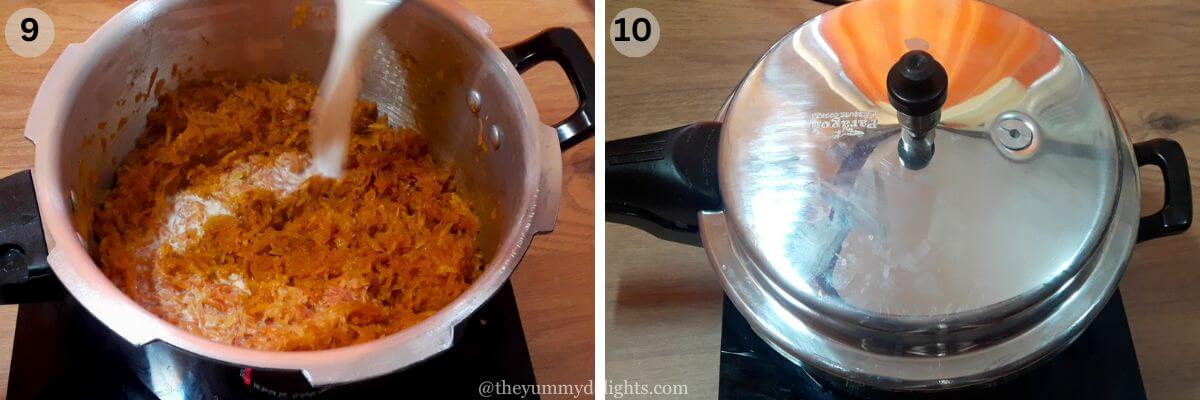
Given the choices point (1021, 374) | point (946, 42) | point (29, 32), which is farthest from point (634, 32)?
point (29, 32)

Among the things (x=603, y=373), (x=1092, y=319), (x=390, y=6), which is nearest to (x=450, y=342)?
(x=603, y=373)

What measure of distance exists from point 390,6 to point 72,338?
1.07 ft

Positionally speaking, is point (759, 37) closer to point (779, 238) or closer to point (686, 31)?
point (686, 31)

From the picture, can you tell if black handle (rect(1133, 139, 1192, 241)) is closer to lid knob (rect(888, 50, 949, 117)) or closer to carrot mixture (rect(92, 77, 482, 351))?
lid knob (rect(888, 50, 949, 117))

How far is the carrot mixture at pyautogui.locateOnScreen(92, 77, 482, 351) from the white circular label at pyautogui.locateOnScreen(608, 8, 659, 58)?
0.18 metres

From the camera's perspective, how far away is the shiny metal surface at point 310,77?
53 centimetres

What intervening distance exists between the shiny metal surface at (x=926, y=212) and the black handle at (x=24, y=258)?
1.40 feet

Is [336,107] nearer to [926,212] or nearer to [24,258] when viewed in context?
[24,258]

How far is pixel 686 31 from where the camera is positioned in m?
0.76

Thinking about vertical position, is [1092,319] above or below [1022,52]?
below

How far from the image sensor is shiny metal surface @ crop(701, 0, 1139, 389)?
22.3 inches

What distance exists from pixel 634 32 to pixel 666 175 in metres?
0.18

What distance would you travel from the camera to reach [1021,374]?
62 cm

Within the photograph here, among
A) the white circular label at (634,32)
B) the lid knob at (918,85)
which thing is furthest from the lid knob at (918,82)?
the white circular label at (634,32)
